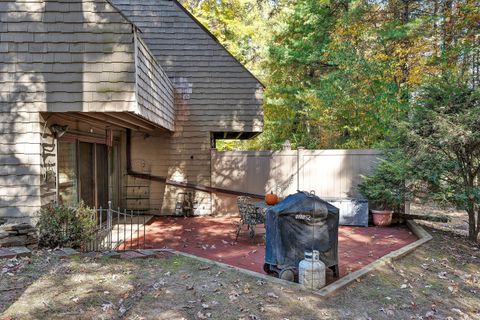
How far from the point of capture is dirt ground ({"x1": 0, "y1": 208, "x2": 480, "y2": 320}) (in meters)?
3.36

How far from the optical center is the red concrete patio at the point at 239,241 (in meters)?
5.47

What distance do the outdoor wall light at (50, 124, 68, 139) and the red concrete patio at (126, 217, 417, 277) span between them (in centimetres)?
237

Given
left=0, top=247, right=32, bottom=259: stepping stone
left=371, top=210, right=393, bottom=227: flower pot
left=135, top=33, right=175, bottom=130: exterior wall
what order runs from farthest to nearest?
left=371, top=210, right=393, bottom=227: flower pot < left=135, top=33, right=175, bottom=130: exterior wall < left=0, top=247, right=32, bottom=259: stepping stone

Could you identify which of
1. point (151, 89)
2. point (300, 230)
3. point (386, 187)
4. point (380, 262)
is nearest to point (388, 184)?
point (386, 187)

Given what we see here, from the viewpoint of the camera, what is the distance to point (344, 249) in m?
6.16

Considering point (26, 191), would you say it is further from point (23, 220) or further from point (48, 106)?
point (48, 106)

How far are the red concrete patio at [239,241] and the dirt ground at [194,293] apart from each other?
0.65 metres

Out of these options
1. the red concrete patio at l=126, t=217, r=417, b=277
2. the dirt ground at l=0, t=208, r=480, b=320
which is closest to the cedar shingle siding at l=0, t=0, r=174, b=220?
the dirt ground at l=0, t=208, r=480, b=320

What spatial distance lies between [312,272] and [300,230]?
0.52 metres

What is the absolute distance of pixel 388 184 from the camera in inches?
314

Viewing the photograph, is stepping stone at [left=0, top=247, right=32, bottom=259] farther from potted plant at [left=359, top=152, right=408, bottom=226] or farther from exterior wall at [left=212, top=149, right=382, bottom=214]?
potted plant at [left=359, top=152, right=408, bottom=226]

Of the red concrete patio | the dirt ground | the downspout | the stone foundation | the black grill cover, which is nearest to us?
the dirt ground

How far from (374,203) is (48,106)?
7.39 metres

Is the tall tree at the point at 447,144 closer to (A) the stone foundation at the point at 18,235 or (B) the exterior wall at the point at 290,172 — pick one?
(B) the exterior wall at the point at 290,172
